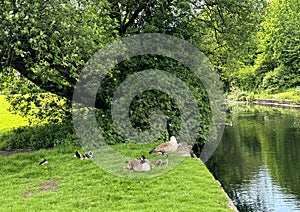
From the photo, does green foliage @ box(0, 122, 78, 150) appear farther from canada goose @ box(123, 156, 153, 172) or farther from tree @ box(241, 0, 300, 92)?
tree @ box(241, 0, 300, 92)

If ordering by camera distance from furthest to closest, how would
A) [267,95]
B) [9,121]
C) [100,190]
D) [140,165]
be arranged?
[267,95], [9,121], [140,165], [100,190]

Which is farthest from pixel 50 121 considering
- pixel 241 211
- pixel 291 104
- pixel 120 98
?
pixel 291 104

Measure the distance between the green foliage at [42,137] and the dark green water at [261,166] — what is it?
24.9ft

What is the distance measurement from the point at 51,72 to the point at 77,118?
19.7 ft

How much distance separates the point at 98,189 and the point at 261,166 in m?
12.8

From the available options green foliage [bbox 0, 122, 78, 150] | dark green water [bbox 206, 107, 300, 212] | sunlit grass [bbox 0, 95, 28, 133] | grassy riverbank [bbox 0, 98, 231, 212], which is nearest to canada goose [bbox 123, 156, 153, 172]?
grassy riverbank [bbox 0, 98, 231, 212]

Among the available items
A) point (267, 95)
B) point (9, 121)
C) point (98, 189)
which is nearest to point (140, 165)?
point (98, 189)

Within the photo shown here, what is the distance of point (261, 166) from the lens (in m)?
22.4

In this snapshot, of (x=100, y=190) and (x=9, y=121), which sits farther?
(x=9, y=121)

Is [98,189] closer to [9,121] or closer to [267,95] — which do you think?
[9,121]

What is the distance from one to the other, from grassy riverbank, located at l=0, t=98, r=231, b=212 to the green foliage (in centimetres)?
405

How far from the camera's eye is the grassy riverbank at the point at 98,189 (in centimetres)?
1063

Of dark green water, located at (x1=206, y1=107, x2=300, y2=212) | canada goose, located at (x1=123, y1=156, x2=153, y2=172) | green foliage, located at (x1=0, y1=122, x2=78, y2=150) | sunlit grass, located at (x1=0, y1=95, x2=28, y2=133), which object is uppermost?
sunlit grass, located at (x1=0, y1=95, x2=28, y2=133)

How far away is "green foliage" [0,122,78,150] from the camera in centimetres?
2020
